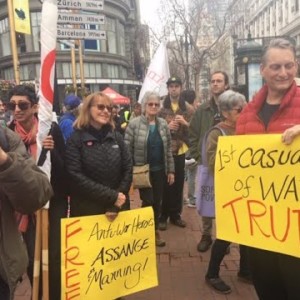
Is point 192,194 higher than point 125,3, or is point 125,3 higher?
point 125,3

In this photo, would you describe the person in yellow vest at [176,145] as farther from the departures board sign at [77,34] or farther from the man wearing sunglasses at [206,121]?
the departures board sign at [77,34]

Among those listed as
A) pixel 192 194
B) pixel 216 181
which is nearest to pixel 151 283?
pixel 216 181

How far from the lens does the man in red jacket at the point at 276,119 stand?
233 cm

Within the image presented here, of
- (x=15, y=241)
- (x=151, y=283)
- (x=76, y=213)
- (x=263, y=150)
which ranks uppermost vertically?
(x=263, y=150)

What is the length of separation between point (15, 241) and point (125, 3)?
52051mm

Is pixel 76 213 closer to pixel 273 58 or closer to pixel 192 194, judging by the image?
pixel 273 58

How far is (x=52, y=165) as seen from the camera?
309 cm

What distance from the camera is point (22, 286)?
3.94 m

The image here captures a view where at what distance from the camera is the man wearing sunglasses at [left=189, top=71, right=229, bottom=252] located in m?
4.49

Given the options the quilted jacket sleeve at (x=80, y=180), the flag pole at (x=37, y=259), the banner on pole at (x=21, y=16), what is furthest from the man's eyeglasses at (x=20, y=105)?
the banner on pole at (x=21, y=16)

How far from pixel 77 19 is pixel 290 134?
4.69 meters

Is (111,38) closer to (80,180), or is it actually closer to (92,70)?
(92,70)

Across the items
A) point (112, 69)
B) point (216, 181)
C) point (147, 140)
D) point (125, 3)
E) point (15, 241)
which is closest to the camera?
point (15, 241)

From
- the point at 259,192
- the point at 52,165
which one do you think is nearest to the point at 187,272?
the point at 52,165
